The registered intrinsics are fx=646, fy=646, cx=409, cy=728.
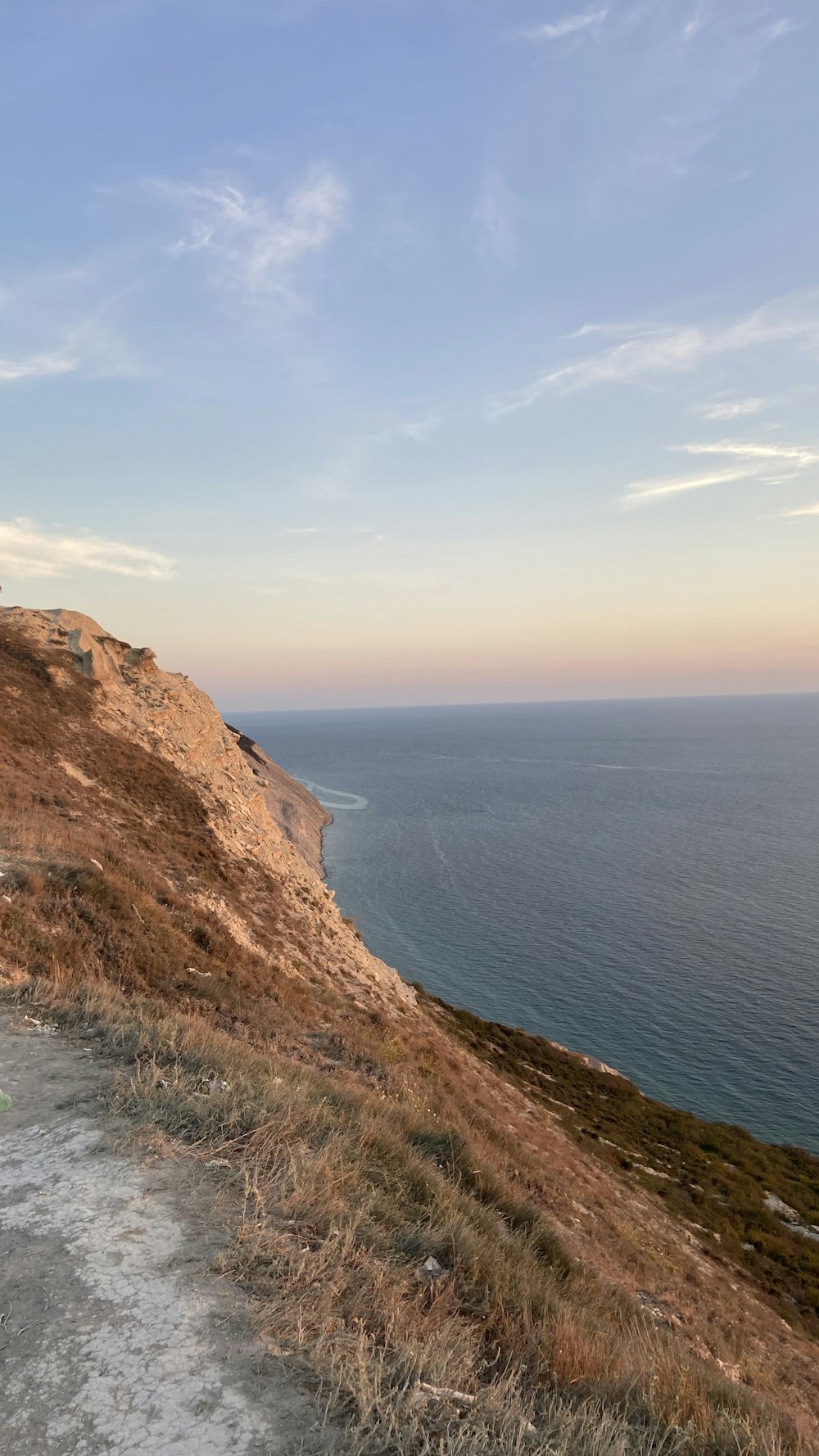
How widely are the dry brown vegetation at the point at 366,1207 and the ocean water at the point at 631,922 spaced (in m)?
22.6

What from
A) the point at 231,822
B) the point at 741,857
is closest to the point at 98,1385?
the point at 231,822

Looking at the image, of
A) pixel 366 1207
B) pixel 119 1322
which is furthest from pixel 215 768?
pixel 119 1322

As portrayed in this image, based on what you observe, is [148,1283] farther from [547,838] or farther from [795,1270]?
[547,838]

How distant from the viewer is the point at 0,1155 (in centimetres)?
566

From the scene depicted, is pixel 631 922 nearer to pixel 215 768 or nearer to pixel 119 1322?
pixel 215 768

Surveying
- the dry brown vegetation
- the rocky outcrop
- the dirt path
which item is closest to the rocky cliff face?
the dry brown vegetation

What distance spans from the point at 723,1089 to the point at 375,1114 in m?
35.5

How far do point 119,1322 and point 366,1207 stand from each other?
7.10 ft

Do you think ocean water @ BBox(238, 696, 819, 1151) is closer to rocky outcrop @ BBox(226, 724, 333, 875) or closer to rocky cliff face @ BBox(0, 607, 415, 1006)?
rocky outcrop @ BBox(226, 724, 333, 875)

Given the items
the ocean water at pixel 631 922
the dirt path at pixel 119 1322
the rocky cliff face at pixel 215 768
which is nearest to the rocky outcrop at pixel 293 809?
the ocean water at pixel 631 922

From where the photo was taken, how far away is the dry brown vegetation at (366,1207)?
150 inches

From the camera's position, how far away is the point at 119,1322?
397 centimetres

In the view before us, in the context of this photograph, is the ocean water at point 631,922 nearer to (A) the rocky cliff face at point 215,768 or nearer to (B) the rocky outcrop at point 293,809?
(B) the rocky outcrop at point 293,809

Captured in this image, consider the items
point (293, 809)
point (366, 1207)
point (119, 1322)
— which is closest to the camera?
point (119, 1322)
